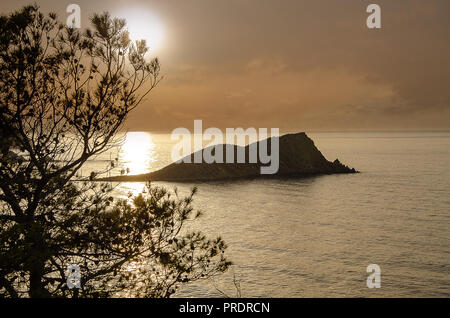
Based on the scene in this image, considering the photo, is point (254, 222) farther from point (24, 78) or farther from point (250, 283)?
point (24, 78)

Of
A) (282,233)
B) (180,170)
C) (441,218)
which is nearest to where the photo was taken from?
(282,233)

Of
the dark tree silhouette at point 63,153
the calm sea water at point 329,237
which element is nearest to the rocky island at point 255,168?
the calm sea water at point 329,237

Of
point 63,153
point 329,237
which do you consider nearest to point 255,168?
point 329,237

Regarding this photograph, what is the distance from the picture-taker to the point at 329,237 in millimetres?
55281

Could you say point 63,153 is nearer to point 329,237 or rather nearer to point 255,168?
point 329,237

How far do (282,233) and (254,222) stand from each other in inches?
337

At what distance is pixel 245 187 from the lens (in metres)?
109

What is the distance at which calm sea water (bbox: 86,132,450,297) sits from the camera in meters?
36.5

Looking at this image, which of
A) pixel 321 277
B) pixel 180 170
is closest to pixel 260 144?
pixel 180 170

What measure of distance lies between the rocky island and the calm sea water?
16688 millimetres

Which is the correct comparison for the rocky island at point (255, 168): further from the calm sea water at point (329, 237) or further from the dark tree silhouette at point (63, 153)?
the dark tree silhouette at point (63, 153)

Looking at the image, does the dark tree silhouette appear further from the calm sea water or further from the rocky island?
the rocky island

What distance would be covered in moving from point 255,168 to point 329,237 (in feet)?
271

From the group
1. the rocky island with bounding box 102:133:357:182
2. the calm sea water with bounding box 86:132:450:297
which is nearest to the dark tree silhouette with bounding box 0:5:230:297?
the calm sea water with bounding box 86:132:450:297
